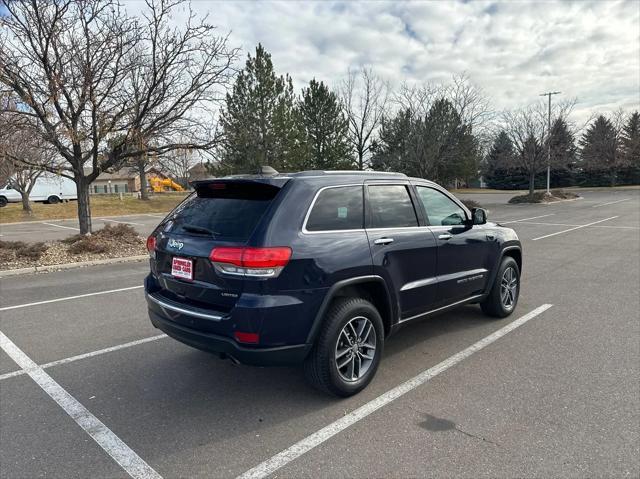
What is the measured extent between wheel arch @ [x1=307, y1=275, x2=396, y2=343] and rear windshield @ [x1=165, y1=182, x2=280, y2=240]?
77 cm

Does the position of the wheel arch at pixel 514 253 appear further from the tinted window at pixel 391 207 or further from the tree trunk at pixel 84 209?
the tree trunk at pixel 84 209

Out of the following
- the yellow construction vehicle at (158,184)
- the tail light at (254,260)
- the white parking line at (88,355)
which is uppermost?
the yellow construction vehicle at (158,184)

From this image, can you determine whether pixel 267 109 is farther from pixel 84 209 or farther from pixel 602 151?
pixel 602 151

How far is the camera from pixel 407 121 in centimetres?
2453

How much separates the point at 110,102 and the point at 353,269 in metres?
9.31

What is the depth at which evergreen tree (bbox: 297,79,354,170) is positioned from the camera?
3147 cm

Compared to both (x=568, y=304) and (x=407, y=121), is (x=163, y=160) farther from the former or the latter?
(x=407, y=121)

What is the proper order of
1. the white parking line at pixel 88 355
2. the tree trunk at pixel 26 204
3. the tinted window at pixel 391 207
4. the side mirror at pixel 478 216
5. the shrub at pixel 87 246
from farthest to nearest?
1. the tree trunk at pixel 26 204
2. the shrub at pixel 87 246
3. the side mirror at pixel 478 216
4. the white parking line at pixel 88 355
5. the tinted window at pixel 391 207

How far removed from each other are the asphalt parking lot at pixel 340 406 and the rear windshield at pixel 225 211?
137cm

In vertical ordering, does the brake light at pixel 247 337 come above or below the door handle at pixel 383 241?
below

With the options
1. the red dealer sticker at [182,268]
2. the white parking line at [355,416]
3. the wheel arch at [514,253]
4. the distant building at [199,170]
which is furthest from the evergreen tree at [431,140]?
the red dealer sticker at [182,268]

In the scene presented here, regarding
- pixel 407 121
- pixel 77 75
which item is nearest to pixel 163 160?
pixel 77 75

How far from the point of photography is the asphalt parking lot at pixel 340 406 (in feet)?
8.73

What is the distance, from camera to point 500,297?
17.1ft
